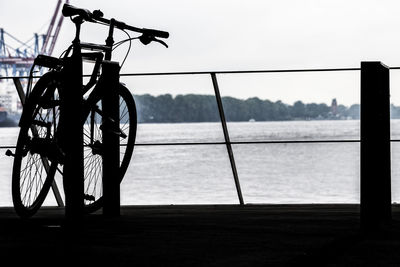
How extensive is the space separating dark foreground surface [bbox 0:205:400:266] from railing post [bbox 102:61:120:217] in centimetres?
10

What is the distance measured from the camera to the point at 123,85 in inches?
145

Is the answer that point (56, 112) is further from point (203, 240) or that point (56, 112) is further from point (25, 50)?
point (25, 50)

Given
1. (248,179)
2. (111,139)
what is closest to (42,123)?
(111,139)

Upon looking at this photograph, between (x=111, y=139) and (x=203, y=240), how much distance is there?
909 mm

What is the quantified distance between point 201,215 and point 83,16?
40.1 inches

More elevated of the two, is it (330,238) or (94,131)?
(94,131)

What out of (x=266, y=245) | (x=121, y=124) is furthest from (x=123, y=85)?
(x=266, y=245)

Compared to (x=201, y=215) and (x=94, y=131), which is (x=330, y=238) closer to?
(x=201, y=215)

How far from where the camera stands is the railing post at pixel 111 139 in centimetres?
353

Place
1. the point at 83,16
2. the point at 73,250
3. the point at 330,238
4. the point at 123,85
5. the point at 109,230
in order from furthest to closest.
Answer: the point at 123,85 → the point at 83,16 → the point at 109,230 → the point at 330,238 → the point at 73,250

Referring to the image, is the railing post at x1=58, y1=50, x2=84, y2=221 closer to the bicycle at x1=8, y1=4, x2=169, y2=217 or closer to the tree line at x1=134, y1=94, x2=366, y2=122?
the bicycle at x1=8, y1=4, x2=169, y2=217

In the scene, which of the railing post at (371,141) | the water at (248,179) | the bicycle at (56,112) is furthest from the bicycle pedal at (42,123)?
the water at (248,179)

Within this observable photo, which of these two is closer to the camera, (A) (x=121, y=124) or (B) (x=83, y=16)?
(B) (x=83, y=16)

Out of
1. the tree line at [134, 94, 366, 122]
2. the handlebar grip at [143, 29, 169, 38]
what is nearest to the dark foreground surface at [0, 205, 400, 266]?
the tree line at [134, 94, 366, 122]
